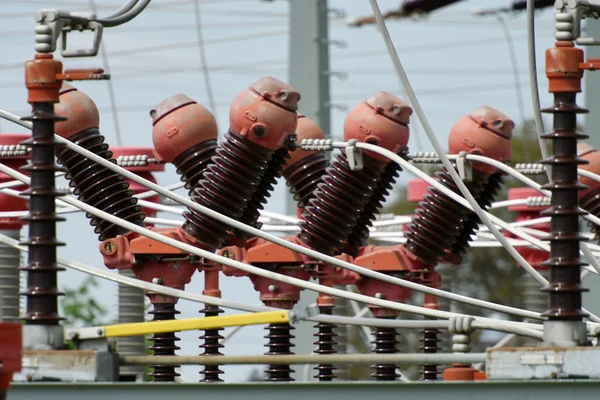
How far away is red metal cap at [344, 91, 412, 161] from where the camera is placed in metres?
5.50

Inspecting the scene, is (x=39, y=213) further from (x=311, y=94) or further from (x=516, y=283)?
(x=516, y=283)

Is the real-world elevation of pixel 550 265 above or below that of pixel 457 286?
below

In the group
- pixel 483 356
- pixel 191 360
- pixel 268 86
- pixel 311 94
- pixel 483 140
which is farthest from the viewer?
pixel 311 94

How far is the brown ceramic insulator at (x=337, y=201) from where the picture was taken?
5477 millimetres

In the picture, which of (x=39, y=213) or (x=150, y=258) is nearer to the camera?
(x=39, y=213)

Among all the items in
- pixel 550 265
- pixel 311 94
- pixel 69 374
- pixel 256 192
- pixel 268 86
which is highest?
pixel 311 94

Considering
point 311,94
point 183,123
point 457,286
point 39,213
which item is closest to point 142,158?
point 183,123

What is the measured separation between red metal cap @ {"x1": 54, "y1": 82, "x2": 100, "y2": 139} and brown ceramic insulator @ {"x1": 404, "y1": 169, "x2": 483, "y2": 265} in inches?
53.9

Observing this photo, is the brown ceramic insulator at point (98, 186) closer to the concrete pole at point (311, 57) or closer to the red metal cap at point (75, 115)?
the red metal cap at point (75, 115)

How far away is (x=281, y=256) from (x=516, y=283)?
19791 millimetres

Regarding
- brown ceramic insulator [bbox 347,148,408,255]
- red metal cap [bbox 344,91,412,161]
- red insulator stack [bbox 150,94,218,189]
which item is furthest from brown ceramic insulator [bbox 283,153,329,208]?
red insulator stack [bbox 150,94,218,189]

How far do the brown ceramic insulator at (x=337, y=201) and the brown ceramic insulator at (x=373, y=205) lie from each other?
0.14 meters

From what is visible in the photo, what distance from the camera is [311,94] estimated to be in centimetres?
1056

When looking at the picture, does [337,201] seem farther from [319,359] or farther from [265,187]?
[319,359]
